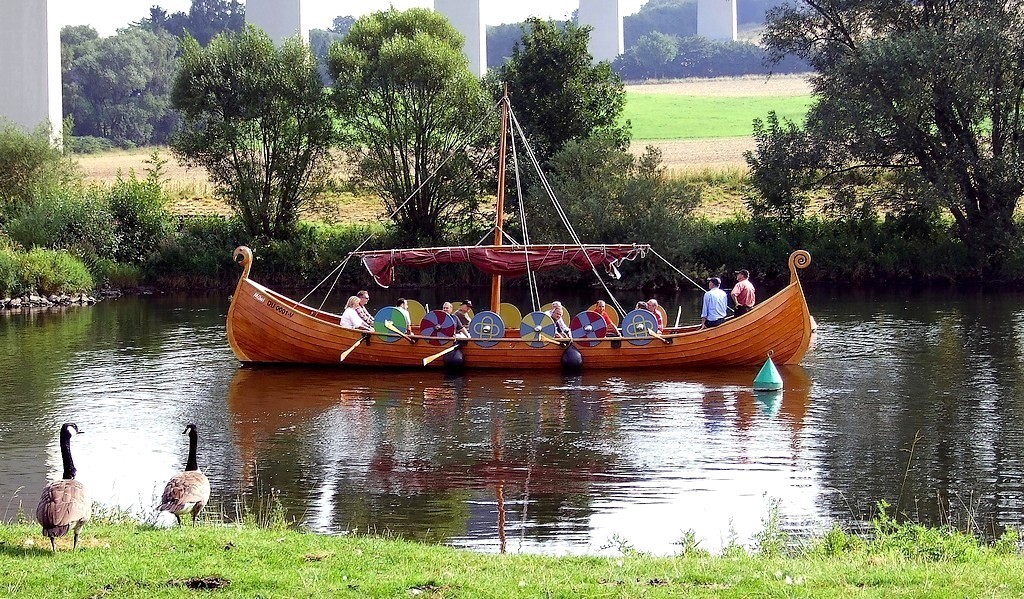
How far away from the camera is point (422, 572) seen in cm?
927

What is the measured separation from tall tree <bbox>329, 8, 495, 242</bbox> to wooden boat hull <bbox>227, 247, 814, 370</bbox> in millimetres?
18258

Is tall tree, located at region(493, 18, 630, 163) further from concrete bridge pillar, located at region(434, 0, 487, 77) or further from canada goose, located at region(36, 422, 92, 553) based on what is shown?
canada goose, located at region(36, 422, 92, 553)

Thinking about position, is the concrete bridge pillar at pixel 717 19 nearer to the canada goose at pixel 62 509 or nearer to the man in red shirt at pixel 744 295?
the man in red shirt at pixel 744 295

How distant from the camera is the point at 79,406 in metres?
21.0

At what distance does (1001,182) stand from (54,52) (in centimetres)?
3284

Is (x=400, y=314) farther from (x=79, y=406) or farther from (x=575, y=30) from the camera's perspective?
(x=575, y=30)

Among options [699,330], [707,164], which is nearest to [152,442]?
[699,330]

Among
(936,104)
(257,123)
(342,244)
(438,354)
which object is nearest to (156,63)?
(257,123)

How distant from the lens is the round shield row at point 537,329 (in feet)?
79.7

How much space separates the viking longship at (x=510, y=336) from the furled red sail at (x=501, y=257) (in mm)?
25

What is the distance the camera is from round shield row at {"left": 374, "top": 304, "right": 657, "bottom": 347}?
2428cm

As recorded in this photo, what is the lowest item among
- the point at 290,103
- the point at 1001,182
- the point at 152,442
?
the point at 152,442

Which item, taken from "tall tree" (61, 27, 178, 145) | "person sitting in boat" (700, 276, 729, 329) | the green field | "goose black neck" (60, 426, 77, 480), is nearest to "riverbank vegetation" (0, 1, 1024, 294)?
"person sitting in boat" (700, 276, 729, 329)

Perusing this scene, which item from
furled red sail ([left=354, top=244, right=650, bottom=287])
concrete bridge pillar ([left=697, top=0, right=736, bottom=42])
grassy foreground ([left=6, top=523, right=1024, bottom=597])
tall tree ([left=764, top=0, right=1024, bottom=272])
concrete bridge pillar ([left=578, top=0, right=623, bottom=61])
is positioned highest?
concrete bridge pillar ([left=697, top=0, right=736, bottom=42])
